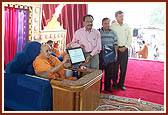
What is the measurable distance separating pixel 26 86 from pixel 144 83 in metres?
2.82

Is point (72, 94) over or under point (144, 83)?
over

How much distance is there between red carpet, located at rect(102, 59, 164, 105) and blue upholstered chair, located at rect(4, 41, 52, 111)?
1.64 meters

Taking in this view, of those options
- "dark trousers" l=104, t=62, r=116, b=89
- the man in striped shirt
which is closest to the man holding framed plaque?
the man in striped shirt

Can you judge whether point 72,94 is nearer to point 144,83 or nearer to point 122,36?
point 122,36

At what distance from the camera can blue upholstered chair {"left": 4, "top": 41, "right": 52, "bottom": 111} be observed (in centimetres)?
245

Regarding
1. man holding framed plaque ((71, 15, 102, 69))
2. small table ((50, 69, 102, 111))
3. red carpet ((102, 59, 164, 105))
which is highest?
man holding framed plaque ((71, 15, 102, 69))

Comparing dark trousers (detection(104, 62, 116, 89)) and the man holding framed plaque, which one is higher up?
the man holding framed plaque

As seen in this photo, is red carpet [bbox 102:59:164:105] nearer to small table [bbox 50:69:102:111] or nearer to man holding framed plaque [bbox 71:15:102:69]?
man holding framed plaque [bbox 71:15:102:69]

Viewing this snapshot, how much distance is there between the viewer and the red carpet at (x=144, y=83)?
370 cm

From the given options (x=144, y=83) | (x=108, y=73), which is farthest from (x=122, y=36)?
(x=144, y=83)

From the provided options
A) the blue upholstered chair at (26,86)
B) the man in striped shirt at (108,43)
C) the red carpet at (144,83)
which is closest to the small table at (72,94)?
the blue upholstered chair at (26,86)

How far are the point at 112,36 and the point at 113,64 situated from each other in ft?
1.85

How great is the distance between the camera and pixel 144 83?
4.47 m

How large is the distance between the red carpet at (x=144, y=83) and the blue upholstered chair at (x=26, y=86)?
1638 millimetres
